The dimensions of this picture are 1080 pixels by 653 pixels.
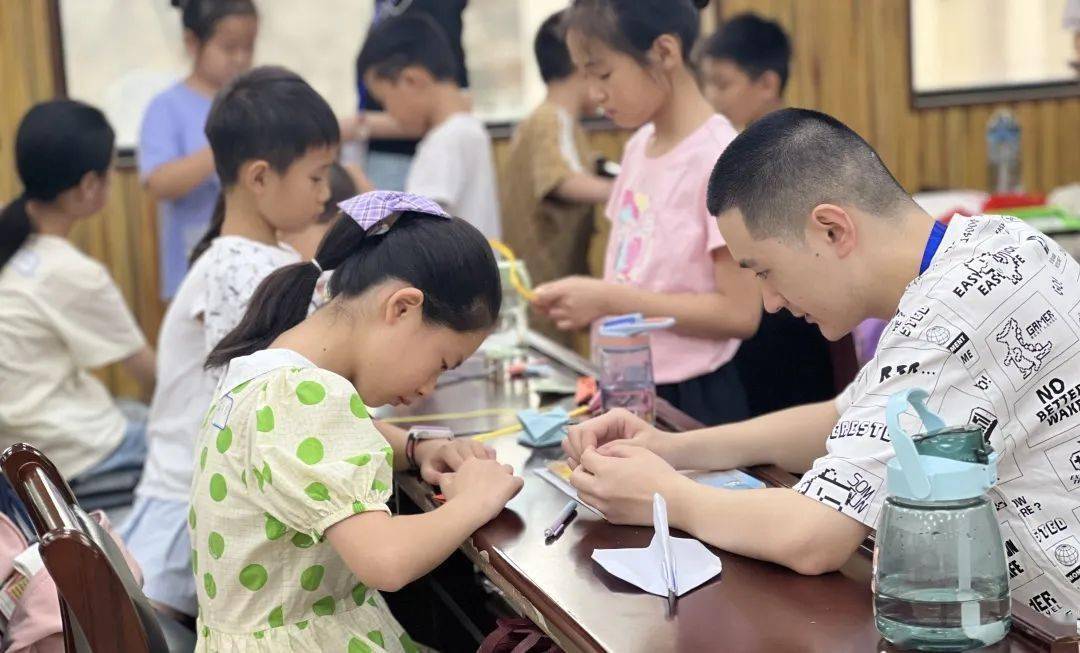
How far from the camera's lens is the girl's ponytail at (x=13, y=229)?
3223 mm

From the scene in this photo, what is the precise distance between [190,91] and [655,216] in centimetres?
214

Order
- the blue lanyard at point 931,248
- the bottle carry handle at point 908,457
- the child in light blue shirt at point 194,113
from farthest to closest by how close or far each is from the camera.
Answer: the child in light blue shirt at point 194,113
the blue lanyard at point 931,248
the bottle carry handle at point 908,457

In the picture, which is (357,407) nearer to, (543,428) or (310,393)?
(310,393)

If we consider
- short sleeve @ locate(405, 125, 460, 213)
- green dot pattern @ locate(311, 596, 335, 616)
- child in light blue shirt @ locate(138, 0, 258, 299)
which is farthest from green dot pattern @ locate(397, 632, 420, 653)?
child in light blue shirt @ locate(138, 0, 258, 299)

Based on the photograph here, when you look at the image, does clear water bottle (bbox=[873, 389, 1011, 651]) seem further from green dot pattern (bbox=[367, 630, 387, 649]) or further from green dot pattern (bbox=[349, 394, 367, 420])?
green dot pattern (bbox=[367, 630, 387, 649])

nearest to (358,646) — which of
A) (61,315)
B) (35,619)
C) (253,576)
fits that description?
(253,576)

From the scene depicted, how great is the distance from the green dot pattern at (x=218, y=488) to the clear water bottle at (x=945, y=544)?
0.88 metres

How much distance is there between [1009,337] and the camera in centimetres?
140

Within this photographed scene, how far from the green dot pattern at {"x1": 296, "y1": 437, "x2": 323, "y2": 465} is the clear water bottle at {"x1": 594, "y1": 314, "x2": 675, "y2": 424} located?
2.40 ft

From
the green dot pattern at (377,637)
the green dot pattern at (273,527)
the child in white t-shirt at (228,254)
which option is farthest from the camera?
the child in white t-shirt at (228,254)

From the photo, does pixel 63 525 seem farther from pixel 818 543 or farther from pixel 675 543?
pixel 818 543

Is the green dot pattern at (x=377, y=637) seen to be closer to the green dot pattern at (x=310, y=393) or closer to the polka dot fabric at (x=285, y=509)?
the polka dot fabric at (x=285, y=509)

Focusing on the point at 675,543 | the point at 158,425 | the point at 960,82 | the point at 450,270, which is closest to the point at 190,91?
the point at 158,425

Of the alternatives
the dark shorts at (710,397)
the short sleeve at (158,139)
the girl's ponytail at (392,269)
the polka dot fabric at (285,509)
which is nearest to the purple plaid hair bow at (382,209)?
the girl's ponytail at (392,269)
